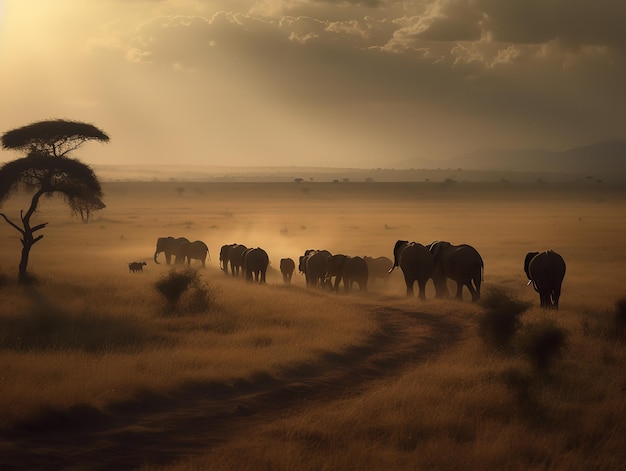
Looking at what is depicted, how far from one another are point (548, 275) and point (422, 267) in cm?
523

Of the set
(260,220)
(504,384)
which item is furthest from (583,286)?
(260,220)

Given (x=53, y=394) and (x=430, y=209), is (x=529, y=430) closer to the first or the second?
(x=53, y=394)

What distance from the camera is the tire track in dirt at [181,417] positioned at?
9500mm

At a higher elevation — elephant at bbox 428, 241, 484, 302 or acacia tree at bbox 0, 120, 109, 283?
acacia tree at bbox 0, 120, 109, 283

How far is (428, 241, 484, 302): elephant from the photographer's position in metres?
24.7

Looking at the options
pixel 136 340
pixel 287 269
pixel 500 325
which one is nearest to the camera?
pixel 500 325

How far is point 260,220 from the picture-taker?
7712 centimetres

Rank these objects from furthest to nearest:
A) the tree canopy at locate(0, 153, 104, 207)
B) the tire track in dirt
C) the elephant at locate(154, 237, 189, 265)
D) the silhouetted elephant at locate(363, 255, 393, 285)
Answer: the elephant at locate(154, 237, 189, 265) < the silhouetted elephant at locate(363, 255, 393, 285) < the tree canopy at locate(0, 153, 104, 207) < the tire track in dirt

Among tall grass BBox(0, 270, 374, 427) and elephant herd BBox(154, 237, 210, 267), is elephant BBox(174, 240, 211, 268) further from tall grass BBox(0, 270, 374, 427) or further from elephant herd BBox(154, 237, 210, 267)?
tall grass BBox(0, 270, 374, 427)

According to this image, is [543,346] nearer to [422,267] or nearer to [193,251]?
[422,267]

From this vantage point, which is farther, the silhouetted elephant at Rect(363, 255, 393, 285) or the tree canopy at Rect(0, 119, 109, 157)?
the silhouetted elephant at Rect(363, 255, 393, 285)

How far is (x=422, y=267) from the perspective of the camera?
26.2 meters

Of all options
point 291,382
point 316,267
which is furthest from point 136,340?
point 316,267

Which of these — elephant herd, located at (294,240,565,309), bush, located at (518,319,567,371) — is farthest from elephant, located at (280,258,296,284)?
bush, located at (518,319,567,371)
